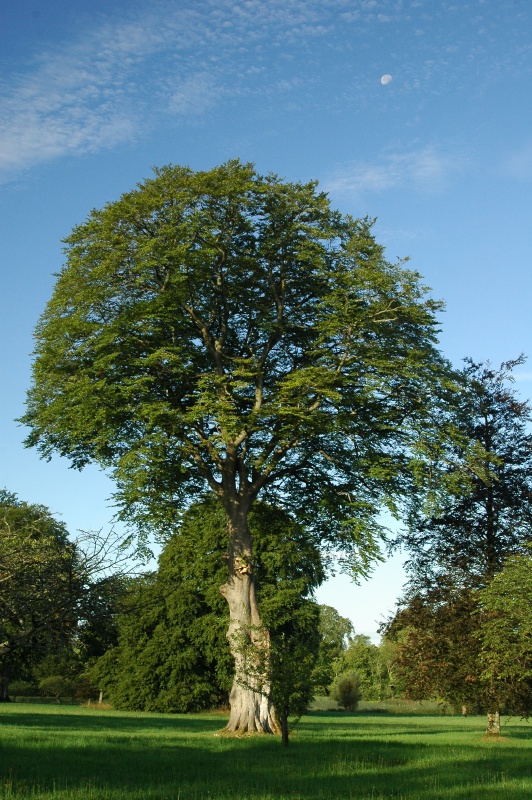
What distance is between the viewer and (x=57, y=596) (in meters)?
6.20

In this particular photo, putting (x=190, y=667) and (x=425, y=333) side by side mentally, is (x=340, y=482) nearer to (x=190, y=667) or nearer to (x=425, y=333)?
(x=425, y=333)

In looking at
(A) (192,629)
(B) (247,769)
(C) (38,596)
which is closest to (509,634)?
(B) (247,769)

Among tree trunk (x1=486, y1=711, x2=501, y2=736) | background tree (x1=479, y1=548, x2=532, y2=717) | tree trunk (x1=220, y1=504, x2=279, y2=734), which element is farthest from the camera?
tree trunk (x1=486, y1=711, x2=501, y2=736)

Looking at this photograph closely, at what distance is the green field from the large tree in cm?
543

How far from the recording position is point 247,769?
15984 mm

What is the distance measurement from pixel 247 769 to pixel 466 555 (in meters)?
17.3

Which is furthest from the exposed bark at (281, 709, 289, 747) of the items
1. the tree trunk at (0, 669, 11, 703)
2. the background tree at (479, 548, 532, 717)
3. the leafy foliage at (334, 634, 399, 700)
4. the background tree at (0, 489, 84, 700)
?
the leafy foliage at (334, 634, 399, 700)

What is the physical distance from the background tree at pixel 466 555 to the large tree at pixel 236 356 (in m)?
3.23

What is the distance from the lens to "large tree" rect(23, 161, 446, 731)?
2609 centimetres

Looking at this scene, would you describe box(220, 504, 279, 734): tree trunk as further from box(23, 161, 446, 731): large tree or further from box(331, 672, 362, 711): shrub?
box(331, 672, 362, 711): shrub

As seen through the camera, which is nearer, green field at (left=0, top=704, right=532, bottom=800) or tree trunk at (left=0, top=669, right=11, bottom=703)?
green field at (left=0, top=704, right=532, bottom=800)

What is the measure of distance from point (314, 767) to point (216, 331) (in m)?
16.9

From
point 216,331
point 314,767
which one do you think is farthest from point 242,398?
point 314,767

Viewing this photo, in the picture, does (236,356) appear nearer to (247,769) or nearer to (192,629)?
(247,769)
